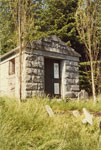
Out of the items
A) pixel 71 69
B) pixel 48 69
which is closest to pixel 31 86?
pixel 48 69

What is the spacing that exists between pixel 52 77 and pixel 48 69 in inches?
18.1

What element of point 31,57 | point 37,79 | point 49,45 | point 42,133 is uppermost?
point 49,45

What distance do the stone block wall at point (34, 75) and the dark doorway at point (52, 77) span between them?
1.06m

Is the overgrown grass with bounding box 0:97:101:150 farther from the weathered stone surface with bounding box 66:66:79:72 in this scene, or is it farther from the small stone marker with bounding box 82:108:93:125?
the weathered stone surface with bounding box 66:66:79:72

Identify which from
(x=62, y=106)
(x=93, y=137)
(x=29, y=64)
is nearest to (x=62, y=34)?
(x=29, y=64)

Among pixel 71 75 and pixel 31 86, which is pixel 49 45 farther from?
pixel 31 86

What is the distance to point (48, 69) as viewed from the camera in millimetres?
8594

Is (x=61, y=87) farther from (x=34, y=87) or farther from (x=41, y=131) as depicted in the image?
(x=41, y=131)

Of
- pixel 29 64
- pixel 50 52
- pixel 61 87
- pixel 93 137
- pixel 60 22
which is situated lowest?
pixel 93 137

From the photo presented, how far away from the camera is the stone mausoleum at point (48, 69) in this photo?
7.40 m

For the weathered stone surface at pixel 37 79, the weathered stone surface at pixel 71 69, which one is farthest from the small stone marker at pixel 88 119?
the weathered stone surface at pixel 71 69

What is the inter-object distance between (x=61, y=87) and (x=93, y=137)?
5299 millimetres

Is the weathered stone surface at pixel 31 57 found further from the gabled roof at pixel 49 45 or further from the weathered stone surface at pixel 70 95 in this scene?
the weathered stone surface at pixel 70 95

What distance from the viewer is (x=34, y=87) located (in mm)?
7070
